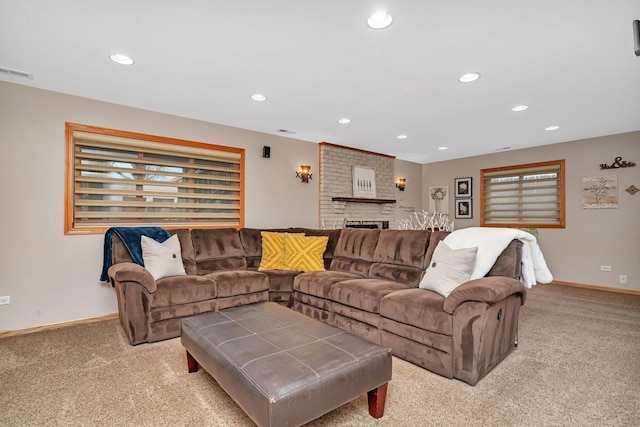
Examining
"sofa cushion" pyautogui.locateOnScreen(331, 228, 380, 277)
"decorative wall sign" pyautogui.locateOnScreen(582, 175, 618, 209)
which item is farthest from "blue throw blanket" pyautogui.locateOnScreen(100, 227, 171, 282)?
"decorative wall sign" pyautogui.locateOnScreen(582, 175, 618, 209)

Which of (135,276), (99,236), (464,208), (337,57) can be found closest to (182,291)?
(135,276)

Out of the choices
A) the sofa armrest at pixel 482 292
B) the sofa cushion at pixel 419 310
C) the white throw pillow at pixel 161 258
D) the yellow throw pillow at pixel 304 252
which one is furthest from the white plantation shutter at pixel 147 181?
the sofa armrest at pixel 482 292

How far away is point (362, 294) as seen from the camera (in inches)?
108

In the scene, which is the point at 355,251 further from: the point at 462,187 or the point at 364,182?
the point at 462,187

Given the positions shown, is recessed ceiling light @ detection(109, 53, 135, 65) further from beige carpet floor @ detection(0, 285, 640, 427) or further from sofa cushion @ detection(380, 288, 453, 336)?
sofa cushion @ detection(380, 288, 453, 336)

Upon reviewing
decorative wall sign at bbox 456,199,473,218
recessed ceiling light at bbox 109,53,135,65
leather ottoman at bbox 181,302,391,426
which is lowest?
leather ottoman at bbox 181,302,391,426

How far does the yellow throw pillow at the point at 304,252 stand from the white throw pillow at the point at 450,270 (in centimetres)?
152

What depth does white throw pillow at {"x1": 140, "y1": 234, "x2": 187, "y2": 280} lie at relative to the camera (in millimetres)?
3105

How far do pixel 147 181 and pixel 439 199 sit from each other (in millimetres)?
5956

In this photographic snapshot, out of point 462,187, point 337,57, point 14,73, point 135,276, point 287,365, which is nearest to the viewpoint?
point 287,365

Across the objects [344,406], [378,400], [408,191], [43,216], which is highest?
[408,191]

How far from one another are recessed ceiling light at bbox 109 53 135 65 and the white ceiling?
6 centimetres

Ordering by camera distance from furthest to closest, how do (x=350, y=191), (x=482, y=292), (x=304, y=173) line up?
(x=350, y=191) → (x=304, y=173) → (x=482, y=292)

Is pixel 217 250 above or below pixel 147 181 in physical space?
below
